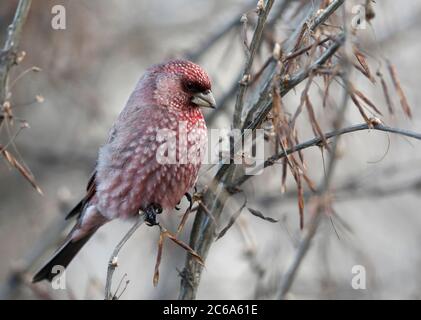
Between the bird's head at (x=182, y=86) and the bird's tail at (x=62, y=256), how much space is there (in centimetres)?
145

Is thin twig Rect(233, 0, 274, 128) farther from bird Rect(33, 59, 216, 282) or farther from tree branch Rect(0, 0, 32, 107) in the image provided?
tree branch Rect(0, 0, 32, 107)

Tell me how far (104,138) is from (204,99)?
3967mm

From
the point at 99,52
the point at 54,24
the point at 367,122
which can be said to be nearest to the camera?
the point at 367,122

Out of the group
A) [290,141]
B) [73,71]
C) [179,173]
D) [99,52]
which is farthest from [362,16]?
[99,52]

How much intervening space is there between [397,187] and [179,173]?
3.07 metres

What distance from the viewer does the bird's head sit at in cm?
502

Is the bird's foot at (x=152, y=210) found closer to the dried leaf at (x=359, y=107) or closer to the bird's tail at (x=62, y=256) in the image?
the bird's tail at (x=62, y=256)

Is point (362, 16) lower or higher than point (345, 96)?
higher

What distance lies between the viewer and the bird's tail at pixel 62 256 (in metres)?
5.57

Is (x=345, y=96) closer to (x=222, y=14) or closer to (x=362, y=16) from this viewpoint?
(x=362, y=16)

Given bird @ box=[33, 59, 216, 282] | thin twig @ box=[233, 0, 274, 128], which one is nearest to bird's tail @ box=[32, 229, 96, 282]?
bird @ box=[33, 59, 216, 282]

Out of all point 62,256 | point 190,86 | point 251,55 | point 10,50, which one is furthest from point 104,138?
point 251,55

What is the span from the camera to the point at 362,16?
374 centimetres

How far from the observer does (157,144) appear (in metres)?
5.10
